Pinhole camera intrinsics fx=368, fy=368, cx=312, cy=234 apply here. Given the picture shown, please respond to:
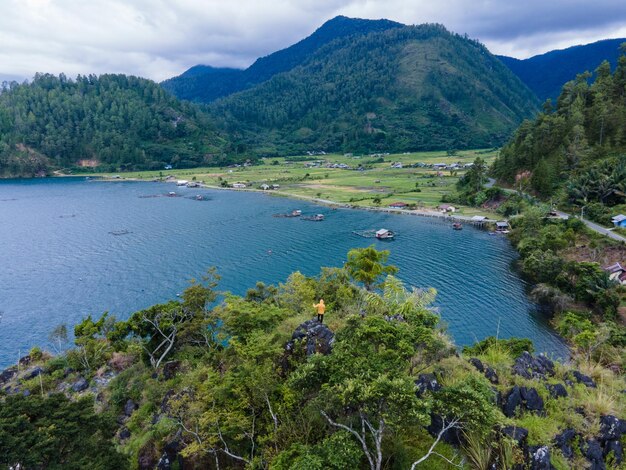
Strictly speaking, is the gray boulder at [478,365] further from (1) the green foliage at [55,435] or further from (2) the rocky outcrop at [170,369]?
(2) the rocky outcrop at [170,369]

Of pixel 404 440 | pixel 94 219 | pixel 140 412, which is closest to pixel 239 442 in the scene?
pixel 404 440

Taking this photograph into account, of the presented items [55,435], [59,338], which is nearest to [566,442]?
[55,435]

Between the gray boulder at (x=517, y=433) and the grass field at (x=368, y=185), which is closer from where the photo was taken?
the gray boulder at (x=517, y=433)

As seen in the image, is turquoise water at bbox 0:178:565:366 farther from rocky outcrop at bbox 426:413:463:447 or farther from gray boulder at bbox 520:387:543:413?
rocky outcrop at bbox 426:413:463:447

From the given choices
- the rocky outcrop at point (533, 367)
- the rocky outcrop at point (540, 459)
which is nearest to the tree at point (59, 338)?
the rocky outcrop at point (533, 367)

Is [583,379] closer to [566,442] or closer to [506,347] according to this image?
[566,442]

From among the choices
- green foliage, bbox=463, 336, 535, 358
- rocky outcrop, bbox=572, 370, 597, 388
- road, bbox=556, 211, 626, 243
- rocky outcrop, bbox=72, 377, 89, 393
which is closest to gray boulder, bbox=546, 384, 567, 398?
rocky outcrop, bbox=572, 370, 597, 388
